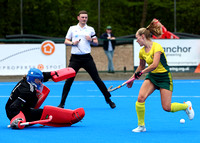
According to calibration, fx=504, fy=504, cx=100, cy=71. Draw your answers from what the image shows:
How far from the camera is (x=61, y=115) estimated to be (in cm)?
775

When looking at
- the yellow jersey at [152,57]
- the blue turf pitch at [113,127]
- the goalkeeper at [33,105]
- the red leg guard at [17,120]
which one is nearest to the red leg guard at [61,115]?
the goalkeeper at [33,105]

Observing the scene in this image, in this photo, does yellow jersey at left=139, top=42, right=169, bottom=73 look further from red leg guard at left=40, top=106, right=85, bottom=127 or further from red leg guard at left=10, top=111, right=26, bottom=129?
red leg guard at left=10, top=111, right=26, bottom=129

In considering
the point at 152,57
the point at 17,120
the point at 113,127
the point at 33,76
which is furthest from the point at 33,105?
the point at 152,57

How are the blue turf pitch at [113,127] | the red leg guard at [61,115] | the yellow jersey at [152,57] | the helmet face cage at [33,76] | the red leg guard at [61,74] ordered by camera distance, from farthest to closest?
the red leg guard at [61,74] < the red leg guard at [61,115] < the helmet face cage at [33,76] < the yellow jersey at [152,57] < the blue turf pitch at [113,127]

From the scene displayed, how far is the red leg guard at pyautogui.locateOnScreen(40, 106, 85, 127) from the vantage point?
7.72 m

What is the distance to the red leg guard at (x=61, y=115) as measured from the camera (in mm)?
7719

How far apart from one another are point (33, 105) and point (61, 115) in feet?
1.58

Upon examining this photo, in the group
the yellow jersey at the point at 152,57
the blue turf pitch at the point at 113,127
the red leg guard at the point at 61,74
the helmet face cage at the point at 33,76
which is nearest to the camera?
the blue turf pitch at the point at 113,127

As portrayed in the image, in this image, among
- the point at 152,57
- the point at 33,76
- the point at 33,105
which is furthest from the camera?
the point at 33,105

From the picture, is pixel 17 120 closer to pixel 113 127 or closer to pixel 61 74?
pixel 61 74

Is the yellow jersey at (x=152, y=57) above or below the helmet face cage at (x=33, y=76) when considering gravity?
above

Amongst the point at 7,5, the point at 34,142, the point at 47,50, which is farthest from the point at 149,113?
the point at 7,5

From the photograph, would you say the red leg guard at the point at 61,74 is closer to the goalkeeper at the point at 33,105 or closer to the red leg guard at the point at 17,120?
the goalkeeper at the point at 33,105

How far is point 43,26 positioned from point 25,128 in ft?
76.5
